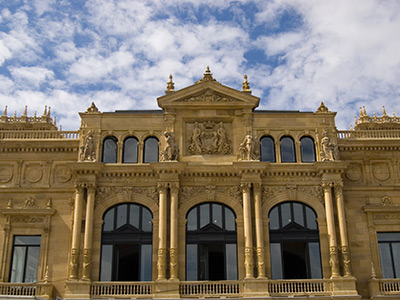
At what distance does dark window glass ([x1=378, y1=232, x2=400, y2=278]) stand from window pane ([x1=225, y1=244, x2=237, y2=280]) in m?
8.73

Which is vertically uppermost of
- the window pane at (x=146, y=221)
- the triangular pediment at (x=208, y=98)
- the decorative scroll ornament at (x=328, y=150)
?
the triangular pediment at (x=208, y=98)

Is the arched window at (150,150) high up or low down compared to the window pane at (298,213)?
up

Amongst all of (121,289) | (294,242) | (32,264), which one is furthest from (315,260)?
(32,264)

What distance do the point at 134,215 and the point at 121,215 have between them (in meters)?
0.79

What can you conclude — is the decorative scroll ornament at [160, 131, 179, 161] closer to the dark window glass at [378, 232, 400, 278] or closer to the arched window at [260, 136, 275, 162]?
the arched window at [260, 136, 275, 162]

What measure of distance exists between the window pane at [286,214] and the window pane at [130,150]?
31.7ft

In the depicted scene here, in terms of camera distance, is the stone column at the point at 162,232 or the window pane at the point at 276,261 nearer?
the stone column at the point at 162,232

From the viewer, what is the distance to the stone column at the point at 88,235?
32.5m

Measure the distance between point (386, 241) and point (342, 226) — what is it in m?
3.19

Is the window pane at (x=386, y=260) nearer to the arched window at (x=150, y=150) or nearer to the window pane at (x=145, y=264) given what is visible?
the window pane at (x=145, y=264)

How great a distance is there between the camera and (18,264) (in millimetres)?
33906

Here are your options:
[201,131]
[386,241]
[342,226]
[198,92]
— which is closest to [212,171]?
[201,131]

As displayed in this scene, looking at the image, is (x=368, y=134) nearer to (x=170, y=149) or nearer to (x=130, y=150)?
(x=170, y=149)

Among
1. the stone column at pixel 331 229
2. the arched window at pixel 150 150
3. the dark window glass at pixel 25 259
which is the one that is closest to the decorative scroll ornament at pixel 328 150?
the stone column at pixel 331 229
